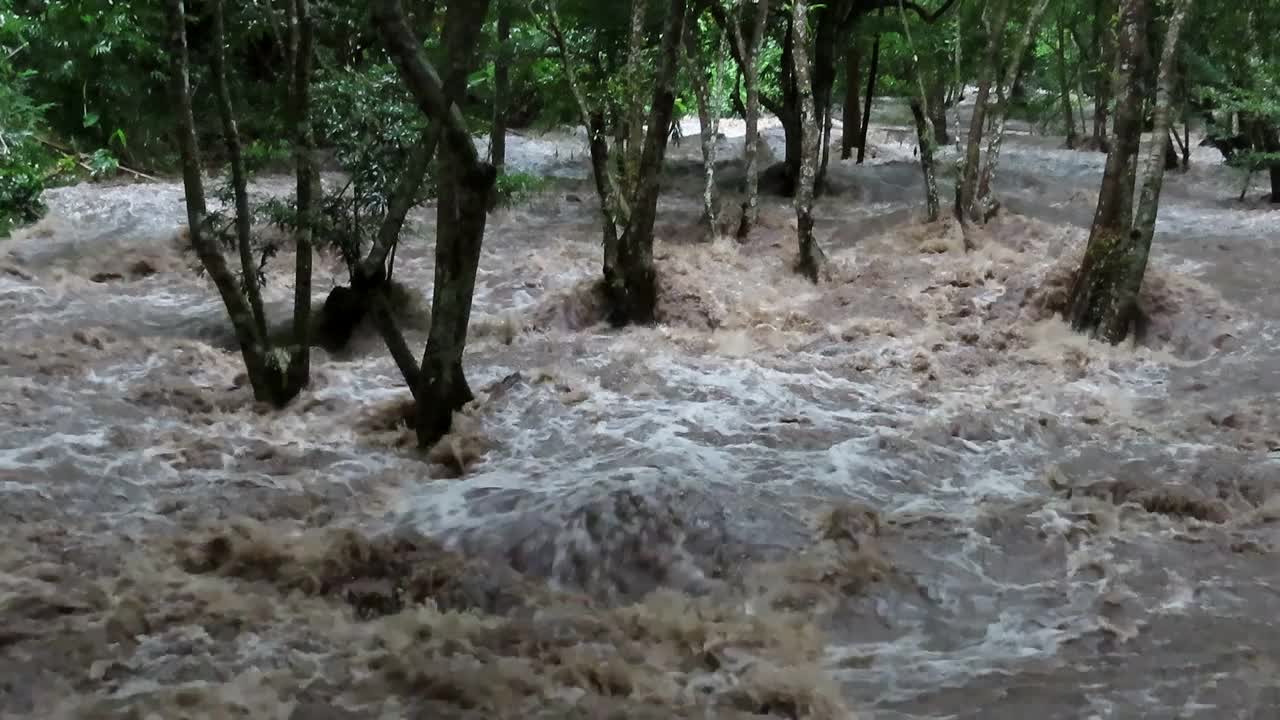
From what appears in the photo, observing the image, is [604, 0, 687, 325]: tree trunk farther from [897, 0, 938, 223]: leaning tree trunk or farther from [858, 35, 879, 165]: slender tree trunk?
[858, 35, 879, 165]: slender tree trunk

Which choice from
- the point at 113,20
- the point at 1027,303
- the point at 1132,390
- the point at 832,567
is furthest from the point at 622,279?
the point at 113,20

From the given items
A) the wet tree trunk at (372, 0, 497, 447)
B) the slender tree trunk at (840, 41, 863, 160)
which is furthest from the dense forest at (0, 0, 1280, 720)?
the slender tree trunk at (840, 41, 863, 160)

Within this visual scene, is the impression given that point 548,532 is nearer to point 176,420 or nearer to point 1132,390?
point 176,420

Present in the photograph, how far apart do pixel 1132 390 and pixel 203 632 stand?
7269mm

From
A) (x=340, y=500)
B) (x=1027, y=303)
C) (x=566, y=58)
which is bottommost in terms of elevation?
(x=340, y=500)

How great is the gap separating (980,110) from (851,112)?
24.8ft

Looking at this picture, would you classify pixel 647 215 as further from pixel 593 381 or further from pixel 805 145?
pixel 805 145

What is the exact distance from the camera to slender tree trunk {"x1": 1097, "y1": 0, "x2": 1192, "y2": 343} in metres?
8.53

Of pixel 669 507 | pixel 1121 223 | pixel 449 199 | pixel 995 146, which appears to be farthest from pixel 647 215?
pixel 995 146

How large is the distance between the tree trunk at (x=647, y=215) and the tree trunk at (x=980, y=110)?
4.48 m

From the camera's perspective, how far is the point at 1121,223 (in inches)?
360

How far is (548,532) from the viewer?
211 inches

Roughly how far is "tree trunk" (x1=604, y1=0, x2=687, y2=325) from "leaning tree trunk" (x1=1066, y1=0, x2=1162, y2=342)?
403 cm

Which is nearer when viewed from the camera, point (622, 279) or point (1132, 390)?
point (1132, 390)
